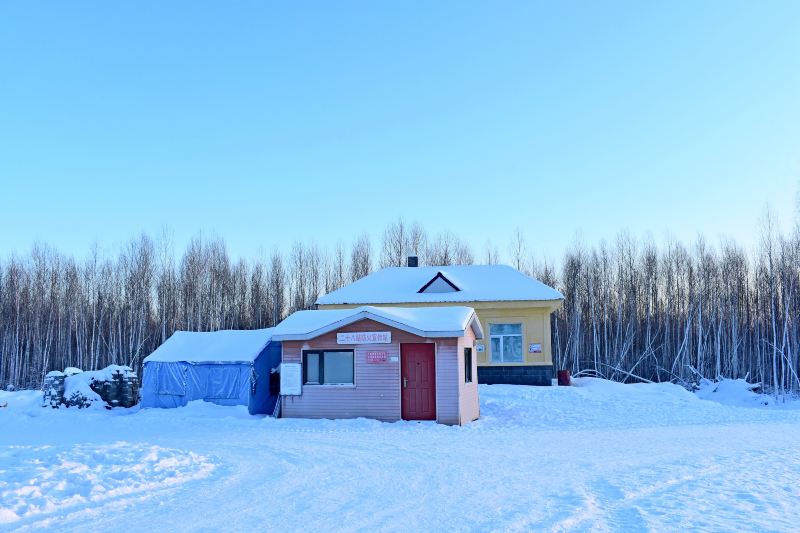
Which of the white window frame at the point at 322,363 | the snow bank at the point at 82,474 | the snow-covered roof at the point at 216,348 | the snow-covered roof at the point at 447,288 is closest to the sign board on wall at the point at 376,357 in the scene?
the white window frame at the point at 322,363

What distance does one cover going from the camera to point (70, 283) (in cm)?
4819

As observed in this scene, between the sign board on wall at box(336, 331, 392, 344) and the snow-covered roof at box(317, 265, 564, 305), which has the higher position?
the snow-covered roof at box(317, 265, 564, 305)

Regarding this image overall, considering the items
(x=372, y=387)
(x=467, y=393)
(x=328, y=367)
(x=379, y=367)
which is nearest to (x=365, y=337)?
(x=379, y=367)

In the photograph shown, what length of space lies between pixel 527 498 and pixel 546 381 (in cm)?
1914

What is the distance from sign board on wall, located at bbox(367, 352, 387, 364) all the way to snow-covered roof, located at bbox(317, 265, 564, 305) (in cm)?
932

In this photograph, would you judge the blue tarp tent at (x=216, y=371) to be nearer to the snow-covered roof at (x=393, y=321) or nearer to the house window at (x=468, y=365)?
the snow-covered roof at (x=393, y=321)

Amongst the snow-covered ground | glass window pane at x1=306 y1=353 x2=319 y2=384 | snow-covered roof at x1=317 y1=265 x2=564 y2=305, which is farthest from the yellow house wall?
glass window pane at x1=306 y1=353 x2=319 y2=384

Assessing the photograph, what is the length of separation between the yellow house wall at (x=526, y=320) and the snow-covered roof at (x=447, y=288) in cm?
33

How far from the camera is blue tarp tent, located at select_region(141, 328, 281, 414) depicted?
21.4 metres

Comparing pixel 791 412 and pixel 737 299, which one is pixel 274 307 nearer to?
pixel 737 299

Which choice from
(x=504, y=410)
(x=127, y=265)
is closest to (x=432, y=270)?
(x=504, y=410)

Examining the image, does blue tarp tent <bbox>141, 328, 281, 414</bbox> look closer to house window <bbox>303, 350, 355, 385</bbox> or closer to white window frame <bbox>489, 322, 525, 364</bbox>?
house window <bbox>303, 350, 355, 385</bbox>

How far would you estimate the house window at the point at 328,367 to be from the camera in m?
19.4

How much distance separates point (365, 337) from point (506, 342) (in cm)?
1033
